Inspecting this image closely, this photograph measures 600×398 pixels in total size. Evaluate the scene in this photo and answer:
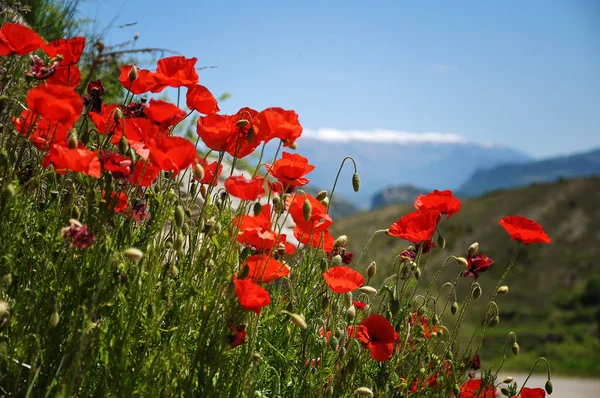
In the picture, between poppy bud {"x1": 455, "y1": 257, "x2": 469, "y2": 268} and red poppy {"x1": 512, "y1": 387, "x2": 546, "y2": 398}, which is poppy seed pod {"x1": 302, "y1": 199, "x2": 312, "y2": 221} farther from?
red poppy {"x1": 512, "y1": 387, "x2": 546, "y2": 398}

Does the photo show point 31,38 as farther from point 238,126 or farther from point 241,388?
point 241,388

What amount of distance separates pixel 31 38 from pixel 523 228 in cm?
261

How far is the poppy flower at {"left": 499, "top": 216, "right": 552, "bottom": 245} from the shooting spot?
9.60ft

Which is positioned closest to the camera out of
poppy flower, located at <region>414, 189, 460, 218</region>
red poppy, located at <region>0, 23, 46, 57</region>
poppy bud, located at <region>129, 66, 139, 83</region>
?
red poppy, located at <region>0, 23, 46, 57</region>

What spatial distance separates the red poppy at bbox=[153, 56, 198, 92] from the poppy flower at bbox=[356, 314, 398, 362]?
4.46ft

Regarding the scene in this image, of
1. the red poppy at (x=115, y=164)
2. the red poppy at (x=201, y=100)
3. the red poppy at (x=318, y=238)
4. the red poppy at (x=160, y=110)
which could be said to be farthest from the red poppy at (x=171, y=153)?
the red poppy at (x=318, y=238)

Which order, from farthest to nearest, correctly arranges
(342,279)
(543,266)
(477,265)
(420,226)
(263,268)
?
(543,266) → (477,265) → (420,226) → (342,279) → (263,268)

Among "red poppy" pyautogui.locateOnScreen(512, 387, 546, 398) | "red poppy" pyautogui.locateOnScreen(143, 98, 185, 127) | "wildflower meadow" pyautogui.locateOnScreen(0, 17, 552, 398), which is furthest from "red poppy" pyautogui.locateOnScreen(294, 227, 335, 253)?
"red poppy" pyautogui.locateOnScreen(512, 387, 546, 398)

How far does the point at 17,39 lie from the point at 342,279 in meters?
1.75

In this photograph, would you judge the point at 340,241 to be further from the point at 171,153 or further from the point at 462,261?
the point at 171,153

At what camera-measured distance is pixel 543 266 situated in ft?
170

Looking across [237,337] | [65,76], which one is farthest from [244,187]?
[65,76]

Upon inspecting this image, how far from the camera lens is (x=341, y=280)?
2.33 m

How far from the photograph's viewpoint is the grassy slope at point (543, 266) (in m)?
41.9
